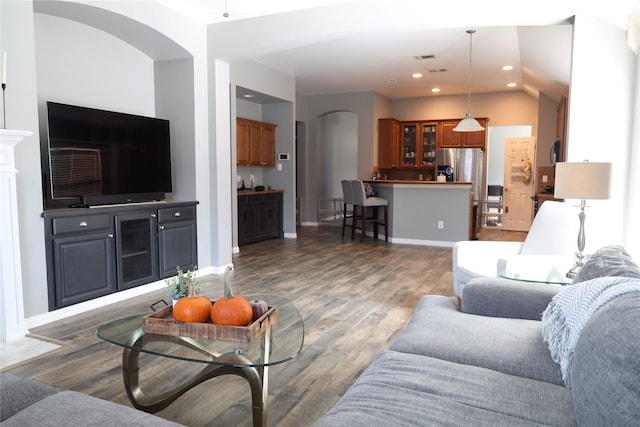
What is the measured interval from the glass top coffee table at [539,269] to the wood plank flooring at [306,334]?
918 millimetres

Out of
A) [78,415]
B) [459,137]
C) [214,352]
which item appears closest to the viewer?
[78,415]

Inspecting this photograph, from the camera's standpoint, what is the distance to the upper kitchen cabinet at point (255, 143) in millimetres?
→ 7094

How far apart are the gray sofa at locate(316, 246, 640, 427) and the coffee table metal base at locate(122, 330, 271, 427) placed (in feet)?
1.61

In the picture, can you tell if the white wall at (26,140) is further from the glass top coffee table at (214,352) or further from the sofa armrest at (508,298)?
the sofa armrest at (508,298)

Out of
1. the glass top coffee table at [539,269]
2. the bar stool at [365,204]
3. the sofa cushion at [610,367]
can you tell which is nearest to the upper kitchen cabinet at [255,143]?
the bar stool at [365,204]

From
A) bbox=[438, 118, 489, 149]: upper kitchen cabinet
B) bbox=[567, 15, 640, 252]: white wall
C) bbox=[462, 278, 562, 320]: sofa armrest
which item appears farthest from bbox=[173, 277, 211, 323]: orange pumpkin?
bbox=[438, 118, 489, 149]: upper kitchen cabinet

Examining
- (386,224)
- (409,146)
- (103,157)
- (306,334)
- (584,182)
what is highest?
(409,146)

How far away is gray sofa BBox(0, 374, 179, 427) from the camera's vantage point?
3.91 feet

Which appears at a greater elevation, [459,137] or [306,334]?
[459,137]

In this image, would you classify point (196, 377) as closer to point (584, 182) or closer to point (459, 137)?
point (584, 182)

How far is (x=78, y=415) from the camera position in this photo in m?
1.22

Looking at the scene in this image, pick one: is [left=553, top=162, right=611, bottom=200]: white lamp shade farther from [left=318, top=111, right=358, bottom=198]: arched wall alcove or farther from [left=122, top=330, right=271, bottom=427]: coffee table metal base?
[left=318, top=111, right=358, bottom=198]: arched wall alcove

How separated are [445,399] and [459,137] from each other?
854 centimetres

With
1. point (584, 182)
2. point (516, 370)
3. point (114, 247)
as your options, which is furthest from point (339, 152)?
point (516, 370)
